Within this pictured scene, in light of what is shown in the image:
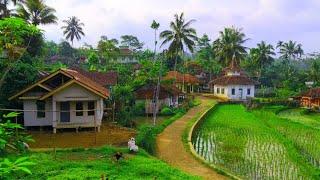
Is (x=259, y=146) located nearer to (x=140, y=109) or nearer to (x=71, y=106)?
(x=71, y=106)

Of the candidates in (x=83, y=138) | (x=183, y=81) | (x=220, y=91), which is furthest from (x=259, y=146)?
(x=220, y=91)

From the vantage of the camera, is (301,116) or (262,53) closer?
(301,116)

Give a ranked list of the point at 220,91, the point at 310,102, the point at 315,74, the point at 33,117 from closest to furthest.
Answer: the point at 33,117 < the point at 310,102 < the point at 315,74 < the point at 220,91

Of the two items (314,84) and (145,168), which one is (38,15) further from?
(314,84)

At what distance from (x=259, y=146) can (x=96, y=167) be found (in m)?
13.0

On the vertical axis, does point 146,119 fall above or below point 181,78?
below

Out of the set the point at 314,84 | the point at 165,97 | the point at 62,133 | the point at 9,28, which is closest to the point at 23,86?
the point at 62,133

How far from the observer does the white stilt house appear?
87.8ft

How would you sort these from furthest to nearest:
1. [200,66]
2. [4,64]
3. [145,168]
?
[200,66]
[4,64]
[145,168]

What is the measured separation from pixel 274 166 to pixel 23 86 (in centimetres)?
1781

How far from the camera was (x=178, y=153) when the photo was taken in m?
22.6

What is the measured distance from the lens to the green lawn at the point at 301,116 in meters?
39.0

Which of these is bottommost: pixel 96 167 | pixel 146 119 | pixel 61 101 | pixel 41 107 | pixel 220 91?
pixel 96 167

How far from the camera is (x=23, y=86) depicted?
92.8ft
